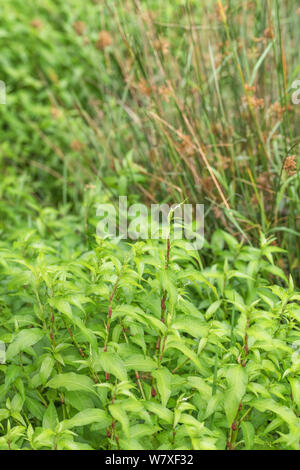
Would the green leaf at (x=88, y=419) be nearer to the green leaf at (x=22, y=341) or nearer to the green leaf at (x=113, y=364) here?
the green leaf at (x=113, y=364)

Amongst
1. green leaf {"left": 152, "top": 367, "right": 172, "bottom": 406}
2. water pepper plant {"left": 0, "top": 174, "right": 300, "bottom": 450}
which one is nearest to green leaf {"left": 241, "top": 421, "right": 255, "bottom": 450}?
water pepper plant {"left": 0, "top": 174, "right": 300, "bottom": 450}

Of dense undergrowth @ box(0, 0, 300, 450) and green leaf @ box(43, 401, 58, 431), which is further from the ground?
dense undergrowth @ box(0, 0, 300, 450)

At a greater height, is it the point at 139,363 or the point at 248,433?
the point at 139,363

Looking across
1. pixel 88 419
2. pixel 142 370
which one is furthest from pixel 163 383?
pixel 88 419

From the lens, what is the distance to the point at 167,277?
3.98ft

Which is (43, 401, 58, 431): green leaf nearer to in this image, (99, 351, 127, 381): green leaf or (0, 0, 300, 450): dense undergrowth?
(0, 0, 300, 450): dense undergrowth

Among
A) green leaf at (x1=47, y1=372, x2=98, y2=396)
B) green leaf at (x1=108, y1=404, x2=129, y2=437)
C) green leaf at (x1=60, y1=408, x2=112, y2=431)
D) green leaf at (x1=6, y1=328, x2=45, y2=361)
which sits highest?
green leaf at (x1=6, y1=328, x2=45, y2=361)

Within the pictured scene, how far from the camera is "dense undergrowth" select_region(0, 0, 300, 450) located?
45.8 inches

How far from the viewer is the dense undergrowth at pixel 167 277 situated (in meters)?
1.16

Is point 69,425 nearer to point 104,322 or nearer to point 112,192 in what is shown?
point 104,322

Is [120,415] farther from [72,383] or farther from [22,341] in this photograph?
[22,341]
